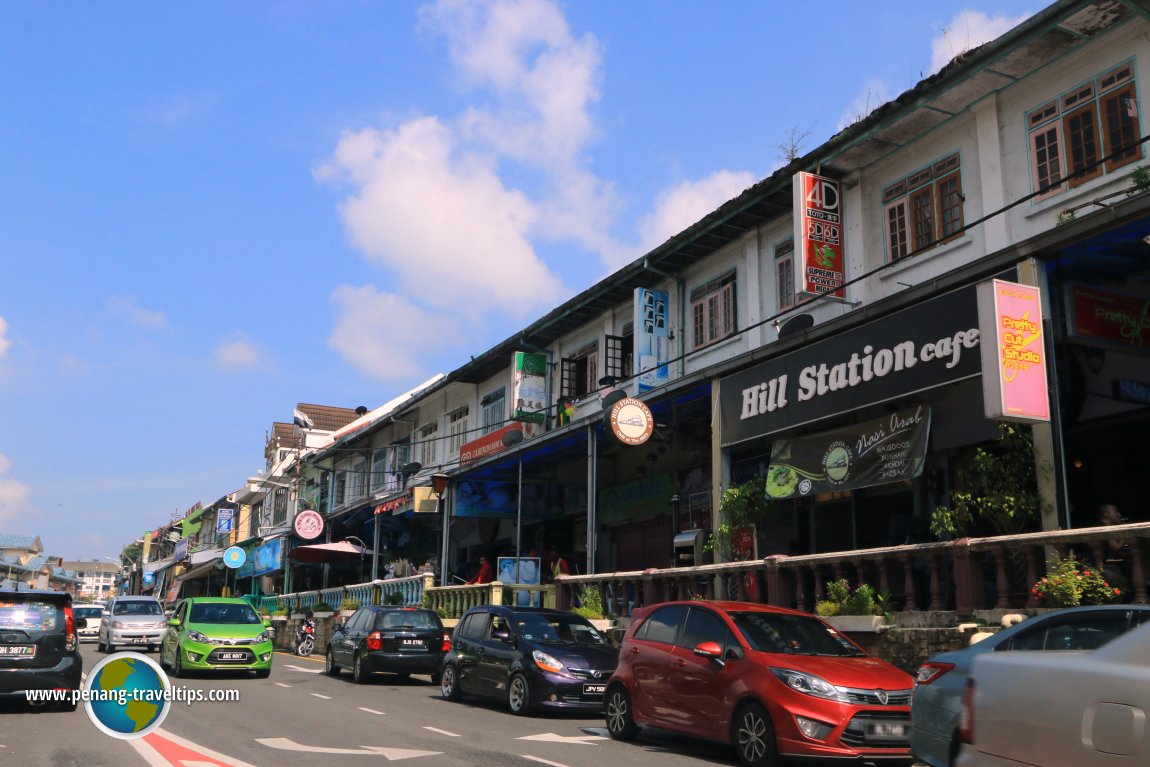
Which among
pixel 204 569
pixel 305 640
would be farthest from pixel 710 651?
pixel 204 569

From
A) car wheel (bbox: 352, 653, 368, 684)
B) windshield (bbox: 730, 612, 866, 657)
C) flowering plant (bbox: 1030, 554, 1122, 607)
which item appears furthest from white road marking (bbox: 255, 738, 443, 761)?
car wheel (bbox: 352, 653, 368, 684)

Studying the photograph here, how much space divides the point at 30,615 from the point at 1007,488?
12136 millimetres

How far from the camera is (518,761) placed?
377 inches

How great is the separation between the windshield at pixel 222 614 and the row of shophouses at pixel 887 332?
6462mm

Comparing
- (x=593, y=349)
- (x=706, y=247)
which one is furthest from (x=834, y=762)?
(x=593, y=349)

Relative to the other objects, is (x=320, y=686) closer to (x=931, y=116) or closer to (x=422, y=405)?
(x=931, y=116)

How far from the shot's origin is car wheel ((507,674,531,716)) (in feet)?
45.2

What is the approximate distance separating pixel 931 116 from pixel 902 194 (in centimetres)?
136

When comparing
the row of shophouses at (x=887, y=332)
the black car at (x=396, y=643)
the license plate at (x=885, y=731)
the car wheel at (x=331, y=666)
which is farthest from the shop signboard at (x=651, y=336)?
the license plate at (x=885, y=731)

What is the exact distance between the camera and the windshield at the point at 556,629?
14.6 metres

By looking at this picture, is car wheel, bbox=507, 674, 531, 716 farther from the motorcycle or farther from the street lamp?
the motorcycle

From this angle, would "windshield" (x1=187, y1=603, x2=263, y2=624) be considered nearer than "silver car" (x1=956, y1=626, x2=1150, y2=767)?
No
